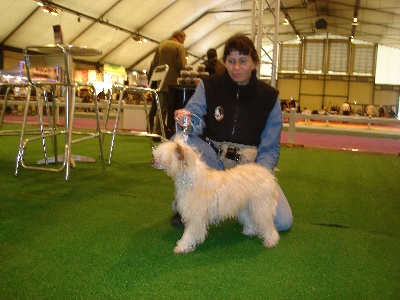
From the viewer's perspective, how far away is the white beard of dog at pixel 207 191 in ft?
5.87

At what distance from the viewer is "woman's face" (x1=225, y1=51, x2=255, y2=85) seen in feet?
7.36

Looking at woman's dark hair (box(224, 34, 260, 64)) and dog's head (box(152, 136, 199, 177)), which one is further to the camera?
woman's dark hair (box(224, 34, 260, 64))

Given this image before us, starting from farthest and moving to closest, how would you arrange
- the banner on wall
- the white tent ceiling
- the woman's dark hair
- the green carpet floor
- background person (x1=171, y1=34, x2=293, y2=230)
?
the banner on wall, the white tent ceiling, background person (x1=171, y1=34, x2=293, y2=230), the woman's dark hair, the green carpet floor

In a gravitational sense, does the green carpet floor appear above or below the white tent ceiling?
below

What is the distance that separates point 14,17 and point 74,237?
13089mm

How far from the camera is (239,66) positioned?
226 centimetres

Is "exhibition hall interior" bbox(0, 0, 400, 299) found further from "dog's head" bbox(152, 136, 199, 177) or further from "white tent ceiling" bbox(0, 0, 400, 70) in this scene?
"white tent ceiling" bbox(0, 0, 400, 70)

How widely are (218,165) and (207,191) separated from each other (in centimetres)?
54

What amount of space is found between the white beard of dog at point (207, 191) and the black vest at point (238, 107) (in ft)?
1.29

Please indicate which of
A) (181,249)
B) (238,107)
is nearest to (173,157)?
(181,249)

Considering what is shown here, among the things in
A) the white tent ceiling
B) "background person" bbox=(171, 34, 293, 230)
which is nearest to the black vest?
"background person" bbox=(171, 34, 293, 230)

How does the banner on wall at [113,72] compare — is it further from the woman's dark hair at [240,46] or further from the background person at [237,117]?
the woman's dark hair at [240,46]

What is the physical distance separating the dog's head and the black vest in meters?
0.62

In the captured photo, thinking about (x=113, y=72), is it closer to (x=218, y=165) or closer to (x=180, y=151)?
(x=218, y=165)
